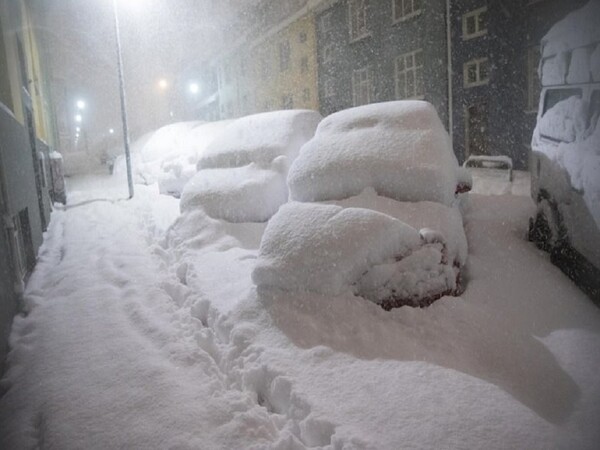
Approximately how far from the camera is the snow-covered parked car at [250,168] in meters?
6.83

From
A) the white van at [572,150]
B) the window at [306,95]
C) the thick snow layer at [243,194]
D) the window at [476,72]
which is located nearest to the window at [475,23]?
the window at [476,72]

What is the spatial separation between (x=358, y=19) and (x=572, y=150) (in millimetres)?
18894

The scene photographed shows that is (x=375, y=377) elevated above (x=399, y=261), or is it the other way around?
(x=399, y=261)

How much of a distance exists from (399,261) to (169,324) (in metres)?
2.19

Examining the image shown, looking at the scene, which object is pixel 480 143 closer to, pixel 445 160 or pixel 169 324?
pixel 445 160

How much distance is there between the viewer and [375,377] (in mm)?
3104

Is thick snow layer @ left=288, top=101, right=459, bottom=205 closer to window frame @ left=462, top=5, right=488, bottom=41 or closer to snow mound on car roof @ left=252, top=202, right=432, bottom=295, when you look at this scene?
snow mound on car roof @ left=252, top=202, right=432, bottom=295

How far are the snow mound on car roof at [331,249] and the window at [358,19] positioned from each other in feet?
59.6

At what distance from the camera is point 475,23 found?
1553cm

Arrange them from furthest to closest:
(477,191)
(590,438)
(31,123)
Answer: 1. (477,191)
2. (31,123)
3. (590,438)

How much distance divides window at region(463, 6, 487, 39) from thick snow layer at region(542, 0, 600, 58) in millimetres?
11503

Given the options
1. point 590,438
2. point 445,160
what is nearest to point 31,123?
point 445,160

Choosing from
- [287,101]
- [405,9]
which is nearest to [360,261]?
[405,9]

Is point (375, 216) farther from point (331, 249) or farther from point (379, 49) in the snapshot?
point (379, 49)
